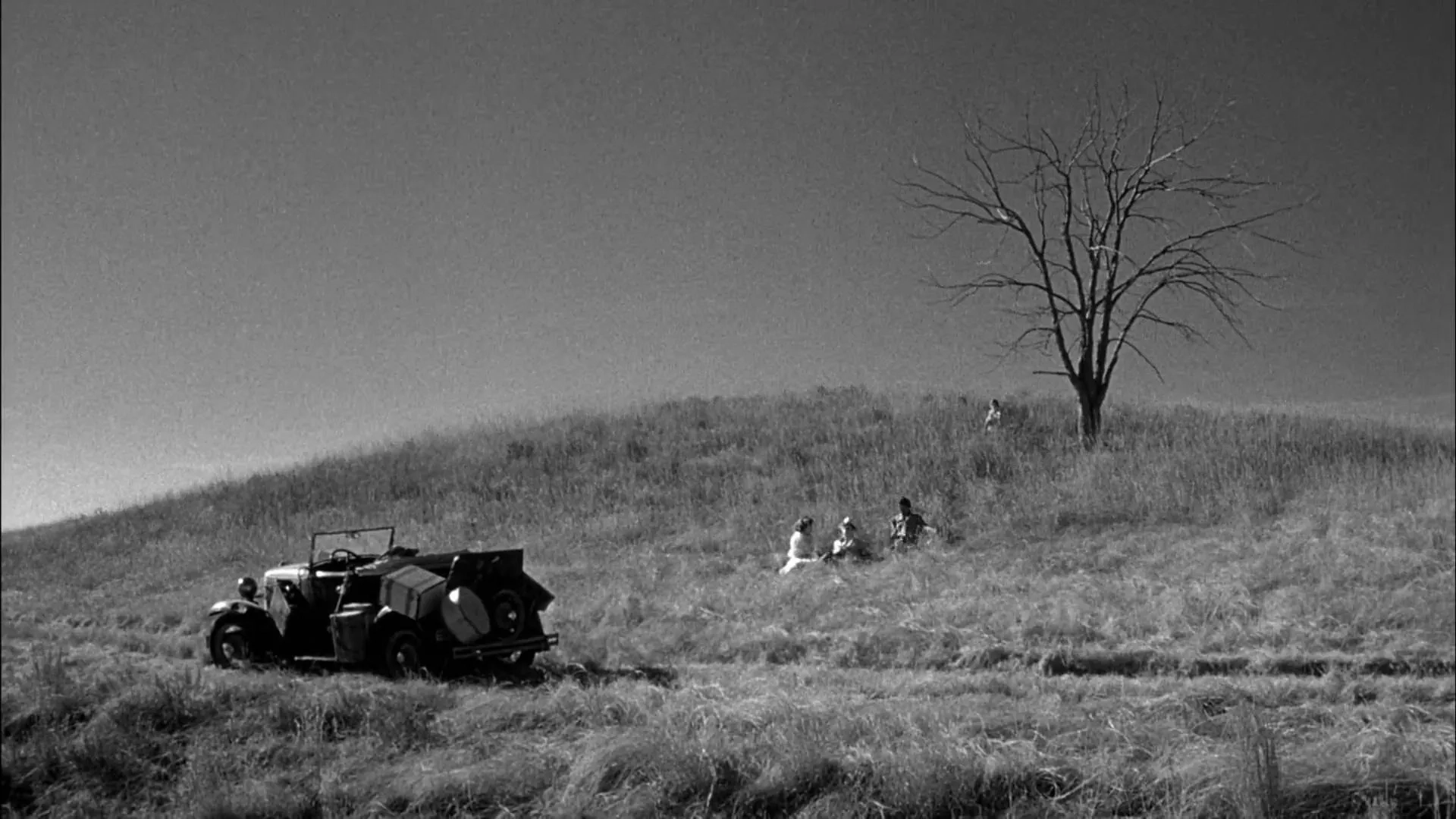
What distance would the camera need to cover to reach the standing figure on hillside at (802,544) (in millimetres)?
9461

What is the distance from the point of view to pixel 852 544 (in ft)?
32.1

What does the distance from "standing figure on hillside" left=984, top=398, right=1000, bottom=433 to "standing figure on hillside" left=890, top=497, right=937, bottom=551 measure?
97 cm

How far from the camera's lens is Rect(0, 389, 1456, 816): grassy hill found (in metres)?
5.62

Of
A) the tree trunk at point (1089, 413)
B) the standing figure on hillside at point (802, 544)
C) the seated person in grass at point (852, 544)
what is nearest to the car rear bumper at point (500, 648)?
the standing figure on hillside at point (802, 544)

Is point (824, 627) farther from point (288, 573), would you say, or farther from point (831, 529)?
point (288, 573)

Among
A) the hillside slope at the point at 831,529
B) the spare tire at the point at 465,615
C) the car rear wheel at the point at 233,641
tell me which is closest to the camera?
the hillside slope at the point at 831,529

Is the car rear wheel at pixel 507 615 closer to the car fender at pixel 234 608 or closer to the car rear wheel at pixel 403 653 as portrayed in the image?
the car rear wheel at pixel 403 653

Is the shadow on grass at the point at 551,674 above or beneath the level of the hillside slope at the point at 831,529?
beneath

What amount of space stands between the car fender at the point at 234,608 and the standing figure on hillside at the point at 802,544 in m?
4.58

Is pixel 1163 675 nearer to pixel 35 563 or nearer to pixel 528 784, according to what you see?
pixel 528 784

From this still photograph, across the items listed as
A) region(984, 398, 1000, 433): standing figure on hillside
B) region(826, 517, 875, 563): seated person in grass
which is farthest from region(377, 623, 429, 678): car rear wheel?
region(984, 398, 1000, 433): standing figure on hillside

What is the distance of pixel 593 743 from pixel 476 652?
198cm

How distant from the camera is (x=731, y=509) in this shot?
934cm

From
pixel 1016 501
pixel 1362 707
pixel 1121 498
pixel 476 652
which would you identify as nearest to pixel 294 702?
pixel 476 652
